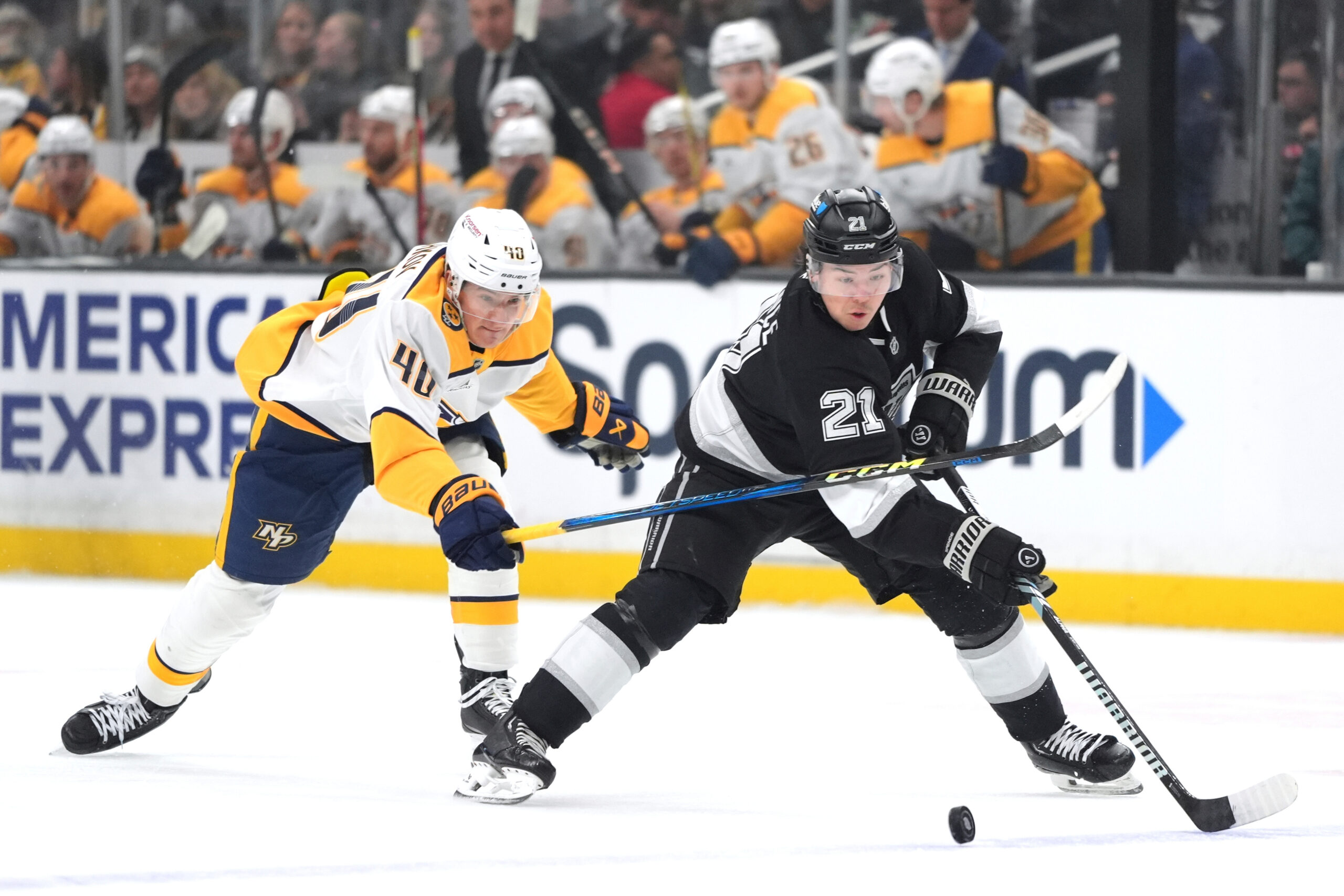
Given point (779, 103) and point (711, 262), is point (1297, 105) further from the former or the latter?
point (711, 262)

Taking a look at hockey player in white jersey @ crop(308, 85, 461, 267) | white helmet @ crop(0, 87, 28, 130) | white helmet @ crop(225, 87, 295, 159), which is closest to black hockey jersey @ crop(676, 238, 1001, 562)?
hockey player in white jersey @ crop(308, 85, 461, 267)

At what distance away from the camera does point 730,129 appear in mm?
6312

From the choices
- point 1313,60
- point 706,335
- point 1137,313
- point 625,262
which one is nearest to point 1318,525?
point 1137,313

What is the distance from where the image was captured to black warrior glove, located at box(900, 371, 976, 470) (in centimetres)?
347

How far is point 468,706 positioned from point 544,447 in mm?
2494

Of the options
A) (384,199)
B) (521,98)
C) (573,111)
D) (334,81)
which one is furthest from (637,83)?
(334,81)

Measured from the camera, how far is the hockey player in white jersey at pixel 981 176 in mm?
5918

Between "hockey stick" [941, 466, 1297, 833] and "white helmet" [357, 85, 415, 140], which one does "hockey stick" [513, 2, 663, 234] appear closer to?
"white helmet" [357, 85, 415, 140]

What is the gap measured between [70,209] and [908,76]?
2.93 meters

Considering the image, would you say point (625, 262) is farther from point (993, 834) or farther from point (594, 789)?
point (993, 834)

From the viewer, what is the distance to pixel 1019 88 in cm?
598

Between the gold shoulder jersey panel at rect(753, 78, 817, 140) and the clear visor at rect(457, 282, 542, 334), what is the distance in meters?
2.83

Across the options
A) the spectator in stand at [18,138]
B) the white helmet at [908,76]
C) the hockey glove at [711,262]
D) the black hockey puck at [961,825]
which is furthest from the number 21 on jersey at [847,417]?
the spectator in stand at [18,138]

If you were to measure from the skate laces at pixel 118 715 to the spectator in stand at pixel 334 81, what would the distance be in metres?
3.36
